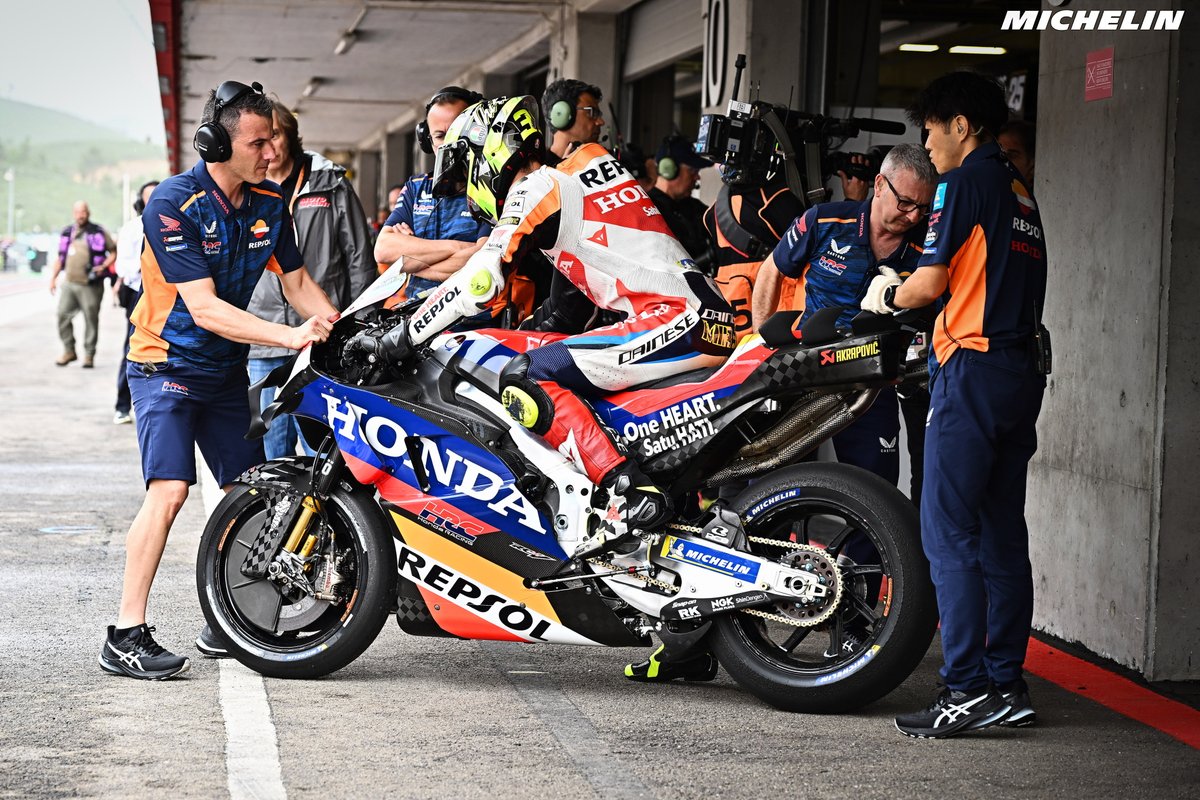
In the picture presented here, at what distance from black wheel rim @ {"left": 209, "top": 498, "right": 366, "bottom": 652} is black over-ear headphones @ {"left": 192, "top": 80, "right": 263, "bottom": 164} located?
47.0 inches

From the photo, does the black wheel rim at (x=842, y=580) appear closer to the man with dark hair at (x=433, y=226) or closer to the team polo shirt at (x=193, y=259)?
the team polo shirt at (x=193, y=259)

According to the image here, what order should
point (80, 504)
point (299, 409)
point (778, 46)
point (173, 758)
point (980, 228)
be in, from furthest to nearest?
1. point (778, 46)
2. point (80, 504)
3. point (299, 409)
4. point (980, 228)
5. point (173, 758)

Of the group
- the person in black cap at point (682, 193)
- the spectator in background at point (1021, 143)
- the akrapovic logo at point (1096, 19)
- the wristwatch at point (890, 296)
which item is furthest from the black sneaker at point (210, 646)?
the person in black cap at point (682, 193)

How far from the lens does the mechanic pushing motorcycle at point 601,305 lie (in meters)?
4.87

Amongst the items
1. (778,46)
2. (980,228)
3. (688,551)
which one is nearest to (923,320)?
(980,228)

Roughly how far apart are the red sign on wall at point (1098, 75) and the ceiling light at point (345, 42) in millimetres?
12759

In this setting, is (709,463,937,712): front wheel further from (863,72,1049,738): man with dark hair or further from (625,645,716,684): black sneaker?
(625,645,716,684): black sneaker

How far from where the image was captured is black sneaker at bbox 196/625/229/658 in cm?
546

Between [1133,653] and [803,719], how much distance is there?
4.96 feet

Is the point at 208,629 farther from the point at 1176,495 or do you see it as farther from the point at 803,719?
the point at 1176,495

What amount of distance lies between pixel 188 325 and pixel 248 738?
156cm

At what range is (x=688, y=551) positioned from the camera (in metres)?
4.87

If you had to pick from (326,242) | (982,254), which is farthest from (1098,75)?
(326,242)

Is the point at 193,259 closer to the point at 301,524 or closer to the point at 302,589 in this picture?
the point at 301,524
